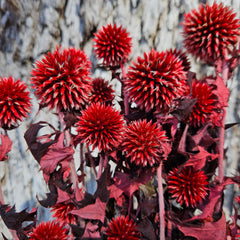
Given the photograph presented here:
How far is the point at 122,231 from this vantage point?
53cm

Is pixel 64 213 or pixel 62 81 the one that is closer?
pixel 62 81

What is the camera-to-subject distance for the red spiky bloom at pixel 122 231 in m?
0.53

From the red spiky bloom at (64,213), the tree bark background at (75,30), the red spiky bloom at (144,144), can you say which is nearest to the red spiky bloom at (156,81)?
the red spiky bloom at (144,144)

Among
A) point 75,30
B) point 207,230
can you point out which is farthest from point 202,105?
point 75,30

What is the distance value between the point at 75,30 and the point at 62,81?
48 cm

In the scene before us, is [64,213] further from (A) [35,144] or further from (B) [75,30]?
(B) [75,30]

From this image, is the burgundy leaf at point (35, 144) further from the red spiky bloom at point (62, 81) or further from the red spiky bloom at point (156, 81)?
the red spiky bloom at point (156, 81)

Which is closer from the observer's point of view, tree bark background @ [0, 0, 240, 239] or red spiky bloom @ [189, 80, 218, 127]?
red spiky bloom @ [189, 80, 218, 127]

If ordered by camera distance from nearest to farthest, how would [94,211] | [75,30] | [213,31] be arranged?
1. [94,211]
2. [213,31]
3. [75,30]

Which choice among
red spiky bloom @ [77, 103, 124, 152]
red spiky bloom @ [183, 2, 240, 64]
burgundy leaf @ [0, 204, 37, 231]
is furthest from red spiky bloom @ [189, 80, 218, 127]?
burgundy leaf @ [0, 204, 37, 231]

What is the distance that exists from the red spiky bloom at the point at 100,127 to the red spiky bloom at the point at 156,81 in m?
0.06

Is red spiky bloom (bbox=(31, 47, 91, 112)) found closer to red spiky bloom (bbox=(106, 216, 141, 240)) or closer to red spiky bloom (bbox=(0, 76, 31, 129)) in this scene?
red spiky bloom (bbox=(0, 76, 31, 129))

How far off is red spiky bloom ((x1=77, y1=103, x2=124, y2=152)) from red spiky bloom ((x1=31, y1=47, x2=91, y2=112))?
0.14ft

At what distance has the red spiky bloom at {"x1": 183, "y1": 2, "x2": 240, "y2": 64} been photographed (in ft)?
1.83
